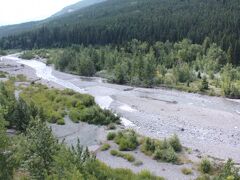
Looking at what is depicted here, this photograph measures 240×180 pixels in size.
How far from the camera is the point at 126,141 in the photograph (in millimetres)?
43594

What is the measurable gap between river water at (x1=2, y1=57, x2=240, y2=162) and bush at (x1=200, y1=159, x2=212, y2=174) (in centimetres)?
553

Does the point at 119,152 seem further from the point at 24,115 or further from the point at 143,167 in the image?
the point at 24,115

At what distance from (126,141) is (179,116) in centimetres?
1970

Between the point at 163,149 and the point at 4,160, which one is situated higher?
the point at 4,160

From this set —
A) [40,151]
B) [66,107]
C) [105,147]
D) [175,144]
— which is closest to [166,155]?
[175,144]

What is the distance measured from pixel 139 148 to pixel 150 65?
167ft

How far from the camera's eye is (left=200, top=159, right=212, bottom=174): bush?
36.0 m

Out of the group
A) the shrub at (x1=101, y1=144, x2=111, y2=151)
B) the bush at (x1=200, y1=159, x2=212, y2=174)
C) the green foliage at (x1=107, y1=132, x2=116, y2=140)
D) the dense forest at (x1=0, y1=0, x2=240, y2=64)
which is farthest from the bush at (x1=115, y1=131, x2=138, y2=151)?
the dense forest at (x1=0, y1=0, x2=240, y2=64)

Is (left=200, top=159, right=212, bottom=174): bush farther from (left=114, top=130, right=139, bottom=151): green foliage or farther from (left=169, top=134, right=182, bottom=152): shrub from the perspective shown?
(left=114, top=130, right=139, bottom=151): green foliage

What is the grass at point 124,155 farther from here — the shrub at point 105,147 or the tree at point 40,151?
the tree at point 40,151

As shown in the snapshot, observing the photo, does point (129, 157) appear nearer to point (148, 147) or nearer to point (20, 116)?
point (148, 147)

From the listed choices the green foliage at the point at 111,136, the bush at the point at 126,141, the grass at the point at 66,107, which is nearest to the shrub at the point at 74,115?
the grass at the point at 66,107

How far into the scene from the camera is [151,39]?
468 ft

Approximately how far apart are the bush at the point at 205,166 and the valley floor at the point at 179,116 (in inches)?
88.5
